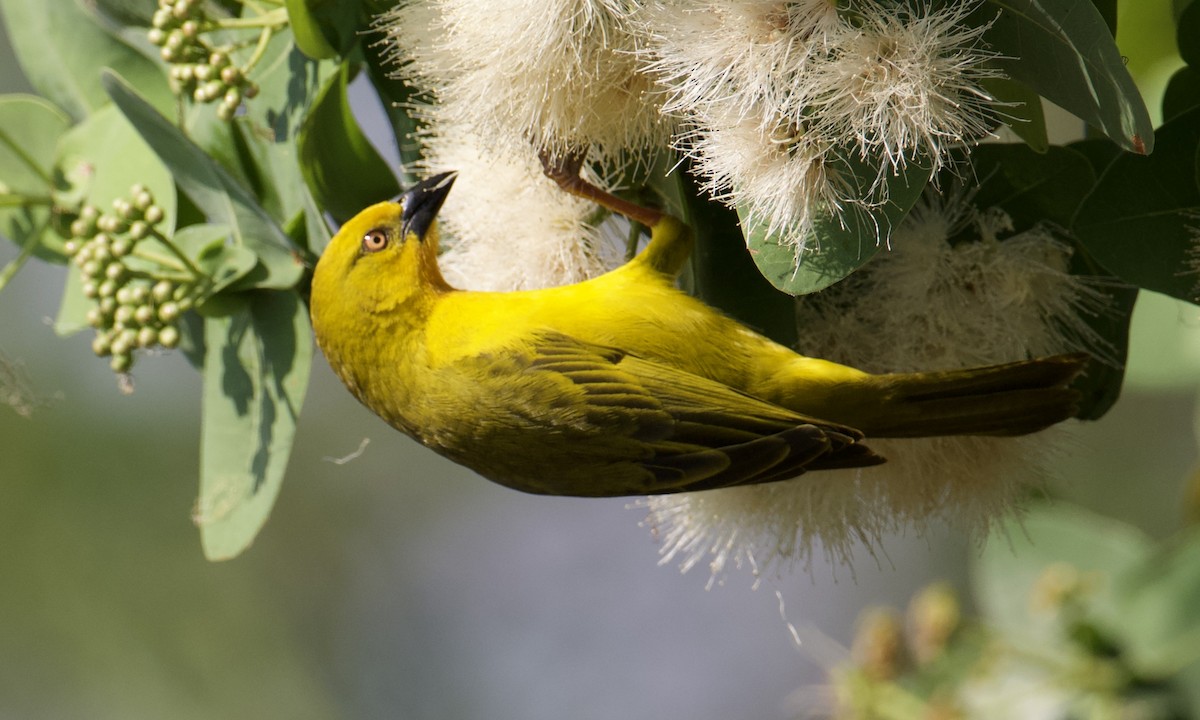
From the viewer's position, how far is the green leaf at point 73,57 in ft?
6.72

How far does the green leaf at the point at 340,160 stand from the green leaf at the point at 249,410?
7.4 inches

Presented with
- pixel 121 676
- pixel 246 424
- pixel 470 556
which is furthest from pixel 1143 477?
pixel 121 676

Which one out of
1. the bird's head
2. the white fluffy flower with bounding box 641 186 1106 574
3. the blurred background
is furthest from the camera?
the blurred background

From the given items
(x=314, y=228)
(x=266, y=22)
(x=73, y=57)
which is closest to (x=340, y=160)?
(x=314, y=228)

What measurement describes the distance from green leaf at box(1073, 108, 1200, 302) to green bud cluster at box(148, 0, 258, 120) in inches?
48.3

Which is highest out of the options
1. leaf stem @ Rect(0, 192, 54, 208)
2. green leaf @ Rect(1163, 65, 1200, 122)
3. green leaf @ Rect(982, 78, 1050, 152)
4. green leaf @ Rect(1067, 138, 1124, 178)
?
green leaf @ Rect(1163, 65, 1200, 122)

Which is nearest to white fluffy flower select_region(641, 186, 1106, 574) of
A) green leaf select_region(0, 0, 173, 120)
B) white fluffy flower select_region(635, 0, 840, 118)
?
white fluffy flower select_region(635, 0, 840, 118)

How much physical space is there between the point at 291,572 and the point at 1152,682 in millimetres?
7738

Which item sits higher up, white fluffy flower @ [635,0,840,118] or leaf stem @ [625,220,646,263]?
white fluffy flower @ [635,0,840,118]

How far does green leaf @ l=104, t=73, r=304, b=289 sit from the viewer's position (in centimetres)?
176

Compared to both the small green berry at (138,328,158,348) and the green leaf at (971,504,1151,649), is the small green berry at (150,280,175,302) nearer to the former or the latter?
the small green berry at (138,328,158,348)

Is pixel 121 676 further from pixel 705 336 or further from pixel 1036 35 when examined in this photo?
pixel 1036 35

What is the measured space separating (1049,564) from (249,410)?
167cm

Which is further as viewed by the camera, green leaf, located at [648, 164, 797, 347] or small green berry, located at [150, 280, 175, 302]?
small green berry, located at [150, 280, 175, 302]
